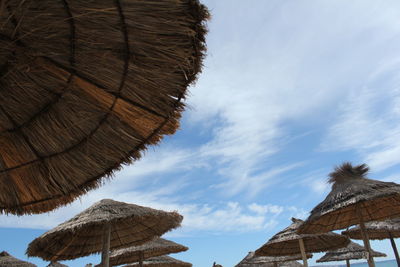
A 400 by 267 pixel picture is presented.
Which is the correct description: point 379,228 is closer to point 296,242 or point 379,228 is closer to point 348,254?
point 296,242

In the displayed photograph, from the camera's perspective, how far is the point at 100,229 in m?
7.14

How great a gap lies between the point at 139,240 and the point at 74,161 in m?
5.82

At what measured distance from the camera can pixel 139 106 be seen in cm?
202

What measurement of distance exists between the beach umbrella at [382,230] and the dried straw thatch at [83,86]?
36.4 ft

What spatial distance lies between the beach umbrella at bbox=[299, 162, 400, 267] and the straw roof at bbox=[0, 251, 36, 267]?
9471 millimetres

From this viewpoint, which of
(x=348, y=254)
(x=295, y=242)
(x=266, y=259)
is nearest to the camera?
(x=295, y=242)

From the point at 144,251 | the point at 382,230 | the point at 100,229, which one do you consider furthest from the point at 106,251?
the point at 382,230

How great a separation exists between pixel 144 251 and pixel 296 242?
198 inches

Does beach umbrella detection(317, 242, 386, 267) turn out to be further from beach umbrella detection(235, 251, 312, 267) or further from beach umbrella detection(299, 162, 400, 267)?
beach umbrella detection(299, 162, 400, 267)

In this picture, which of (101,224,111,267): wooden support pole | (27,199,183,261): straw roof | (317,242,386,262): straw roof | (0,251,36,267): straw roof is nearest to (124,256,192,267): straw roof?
(0,251,36,267): straw roof

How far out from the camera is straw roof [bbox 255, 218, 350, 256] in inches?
382

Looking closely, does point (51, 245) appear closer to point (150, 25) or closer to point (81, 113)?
point (81, 113)

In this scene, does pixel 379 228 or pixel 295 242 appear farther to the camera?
pixel 379 228

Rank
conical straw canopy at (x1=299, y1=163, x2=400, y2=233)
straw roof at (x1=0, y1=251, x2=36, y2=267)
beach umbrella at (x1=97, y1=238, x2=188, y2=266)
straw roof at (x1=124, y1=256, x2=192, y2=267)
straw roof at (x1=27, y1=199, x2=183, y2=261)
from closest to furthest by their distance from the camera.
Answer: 1. straw roof at (x1=27, y1=199, x2=183, y2=261)
2. conical straw canopy at (x1=299, y1=163, x2=400, y2=233)
3. beach umbrella at (x1=97, y1=238, x2=188, y2=266)
4. straw roof at (x1=0, y1=251, x2=36, y2=267)
5. straw roof at (x1=124, y1=256, x2=192, y2=267)
